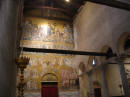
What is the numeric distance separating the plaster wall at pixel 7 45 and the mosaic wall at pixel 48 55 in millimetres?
12401

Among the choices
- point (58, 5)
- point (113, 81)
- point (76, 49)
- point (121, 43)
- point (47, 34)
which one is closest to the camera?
point (121, 43)

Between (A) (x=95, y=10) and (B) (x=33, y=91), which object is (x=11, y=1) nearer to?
(A) (x=95, y=10)

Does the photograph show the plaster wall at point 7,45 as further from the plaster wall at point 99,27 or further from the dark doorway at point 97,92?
the dark doorway at point 97,92

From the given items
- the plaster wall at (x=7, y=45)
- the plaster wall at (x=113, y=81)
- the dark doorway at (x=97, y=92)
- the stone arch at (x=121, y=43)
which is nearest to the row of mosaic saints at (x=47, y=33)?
the plaster wall at (x=113, y=81)

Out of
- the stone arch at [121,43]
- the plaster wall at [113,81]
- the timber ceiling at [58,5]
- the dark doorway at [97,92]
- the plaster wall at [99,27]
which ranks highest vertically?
the timber ceiling at [58,5]

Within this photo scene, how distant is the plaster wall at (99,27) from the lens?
881cm

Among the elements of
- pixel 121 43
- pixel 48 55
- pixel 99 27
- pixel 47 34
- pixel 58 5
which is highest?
pixel 58 5

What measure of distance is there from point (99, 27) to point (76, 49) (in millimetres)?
5642

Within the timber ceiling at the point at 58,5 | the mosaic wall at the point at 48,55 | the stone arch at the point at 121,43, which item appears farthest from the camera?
the timber ceiling at the point at 58,5

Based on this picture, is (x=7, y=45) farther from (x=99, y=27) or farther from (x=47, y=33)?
(x=47, y=33)

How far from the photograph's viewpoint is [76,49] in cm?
1652

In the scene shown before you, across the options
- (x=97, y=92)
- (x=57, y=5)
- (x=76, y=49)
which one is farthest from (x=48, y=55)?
(x=97, y=92)

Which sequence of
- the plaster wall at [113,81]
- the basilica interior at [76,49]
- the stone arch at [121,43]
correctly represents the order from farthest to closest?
1. the plaster wall at [113,81]
2. the basilica interior at [76,49]
3. the stone arch at [121,43]

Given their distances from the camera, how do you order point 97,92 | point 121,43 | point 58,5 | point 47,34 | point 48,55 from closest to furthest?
point 121,43, point 97,92, point 48,55, point 47,34, point 58,5
